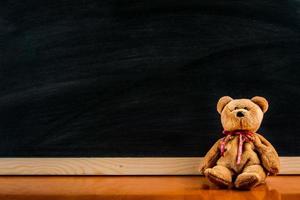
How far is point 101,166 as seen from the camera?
4.58 ft

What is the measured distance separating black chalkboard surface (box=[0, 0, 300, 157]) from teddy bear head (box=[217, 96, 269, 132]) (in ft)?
0.46

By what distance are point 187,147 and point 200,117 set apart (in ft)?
0.34

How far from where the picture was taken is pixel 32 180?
1.32m

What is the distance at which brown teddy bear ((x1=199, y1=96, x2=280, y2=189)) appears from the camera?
117cm

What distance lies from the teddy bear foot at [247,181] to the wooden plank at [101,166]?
0.27 m

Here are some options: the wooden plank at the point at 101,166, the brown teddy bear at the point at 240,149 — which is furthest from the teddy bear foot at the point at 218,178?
the wooden plank at the point at 101,166

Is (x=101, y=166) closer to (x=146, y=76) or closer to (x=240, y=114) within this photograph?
(x=146, y=76)

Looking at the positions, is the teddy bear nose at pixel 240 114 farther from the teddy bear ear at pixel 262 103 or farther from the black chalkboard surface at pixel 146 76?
the black chalkboard surface at pixel 146 76

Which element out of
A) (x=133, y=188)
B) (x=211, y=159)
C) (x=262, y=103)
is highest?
(x=262, y=103)

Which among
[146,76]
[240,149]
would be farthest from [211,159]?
[146,76]

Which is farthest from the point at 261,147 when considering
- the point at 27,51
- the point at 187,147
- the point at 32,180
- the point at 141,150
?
the point at 27,51

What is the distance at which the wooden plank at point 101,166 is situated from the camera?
1.38 m

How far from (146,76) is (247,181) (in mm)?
497

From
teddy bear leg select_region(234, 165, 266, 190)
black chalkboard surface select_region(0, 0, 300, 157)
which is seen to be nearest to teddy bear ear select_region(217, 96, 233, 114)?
black chalkboard surface select_region(0, 0, 300, 157)
